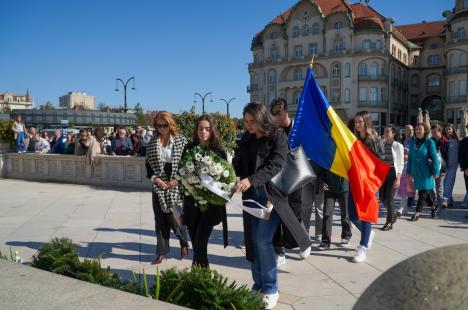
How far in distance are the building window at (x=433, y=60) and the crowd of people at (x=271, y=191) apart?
6970 centimetres

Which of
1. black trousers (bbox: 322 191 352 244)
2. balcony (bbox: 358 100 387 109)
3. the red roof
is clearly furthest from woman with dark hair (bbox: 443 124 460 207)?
the red roof

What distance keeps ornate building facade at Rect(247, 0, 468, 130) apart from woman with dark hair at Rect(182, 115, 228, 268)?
5733cm

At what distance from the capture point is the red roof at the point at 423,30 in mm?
73688

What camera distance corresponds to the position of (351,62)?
63.1 metres

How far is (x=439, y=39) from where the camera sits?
71.3 meters

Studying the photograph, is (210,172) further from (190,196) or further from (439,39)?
(439,39)

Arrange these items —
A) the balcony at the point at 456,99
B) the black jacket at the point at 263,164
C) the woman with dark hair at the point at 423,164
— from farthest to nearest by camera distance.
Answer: the balcony at the point at 456,99 → the woman with dark hair at the point at 423,164 → the black jacket at the point at 263,164

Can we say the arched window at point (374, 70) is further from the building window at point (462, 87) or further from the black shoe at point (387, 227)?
the black shoe at point (387, 227)

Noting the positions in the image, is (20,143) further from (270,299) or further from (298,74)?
(298,74)

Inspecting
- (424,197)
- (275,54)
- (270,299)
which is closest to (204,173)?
(270,299)

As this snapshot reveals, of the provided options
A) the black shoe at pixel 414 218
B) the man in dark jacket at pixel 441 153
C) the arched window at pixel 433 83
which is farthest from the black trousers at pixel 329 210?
the arched window at pixel 433 83

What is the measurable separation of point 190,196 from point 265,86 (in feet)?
217

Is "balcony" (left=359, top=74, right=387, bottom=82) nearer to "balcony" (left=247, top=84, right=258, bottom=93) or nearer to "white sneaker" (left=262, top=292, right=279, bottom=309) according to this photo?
"balcony" (left=247, top=84, right=258, bottom=93)

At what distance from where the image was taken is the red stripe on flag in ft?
18.1
